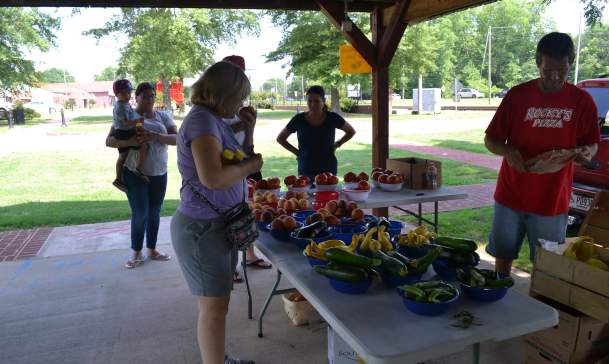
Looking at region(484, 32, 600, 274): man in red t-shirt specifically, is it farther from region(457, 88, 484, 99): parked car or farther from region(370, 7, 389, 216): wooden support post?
region(457, 88, 484, 99): parked car

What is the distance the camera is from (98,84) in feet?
310

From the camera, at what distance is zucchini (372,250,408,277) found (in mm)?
1782

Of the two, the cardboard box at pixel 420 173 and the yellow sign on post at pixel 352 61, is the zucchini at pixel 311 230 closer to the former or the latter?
the cardboard box at pixel 420 173

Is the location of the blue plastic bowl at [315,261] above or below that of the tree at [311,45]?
below

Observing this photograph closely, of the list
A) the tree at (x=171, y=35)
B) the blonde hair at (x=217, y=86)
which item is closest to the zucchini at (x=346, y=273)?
the blonde hair at (x=217, y=86)

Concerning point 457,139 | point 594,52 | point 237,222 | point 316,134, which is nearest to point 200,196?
point 237,222

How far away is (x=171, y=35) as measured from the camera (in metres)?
25.1

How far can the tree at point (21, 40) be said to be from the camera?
2512 centimetres

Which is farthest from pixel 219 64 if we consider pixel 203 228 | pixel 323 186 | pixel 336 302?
pixel 323 186

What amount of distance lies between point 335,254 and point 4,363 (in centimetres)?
246

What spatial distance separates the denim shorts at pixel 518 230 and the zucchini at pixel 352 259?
1.41 meters

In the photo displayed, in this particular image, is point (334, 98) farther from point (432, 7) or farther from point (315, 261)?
point (315, 261)

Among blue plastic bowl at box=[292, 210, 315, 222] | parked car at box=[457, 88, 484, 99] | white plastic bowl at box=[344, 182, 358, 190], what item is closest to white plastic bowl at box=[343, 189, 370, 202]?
white plastic bowl at box=[344, 182, 358, 190]

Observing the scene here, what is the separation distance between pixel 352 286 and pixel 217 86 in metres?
1.05
